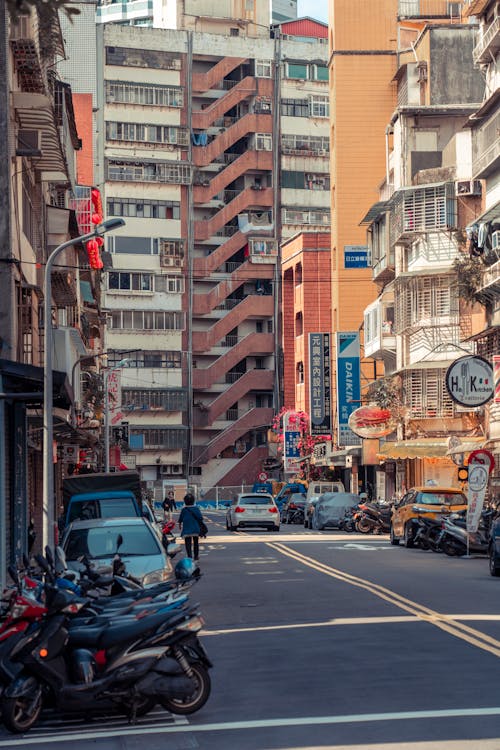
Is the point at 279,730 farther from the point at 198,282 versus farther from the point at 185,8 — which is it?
the point at 185,8

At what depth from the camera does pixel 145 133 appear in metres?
115

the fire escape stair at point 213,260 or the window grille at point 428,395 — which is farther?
the fire escape stair at point 213,260

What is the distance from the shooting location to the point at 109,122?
114m

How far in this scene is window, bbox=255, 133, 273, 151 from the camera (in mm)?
116375

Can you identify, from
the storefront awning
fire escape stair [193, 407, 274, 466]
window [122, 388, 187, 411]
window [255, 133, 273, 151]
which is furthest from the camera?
window [255, 133, 273, 151]

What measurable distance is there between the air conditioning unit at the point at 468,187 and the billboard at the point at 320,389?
2746 centimetres

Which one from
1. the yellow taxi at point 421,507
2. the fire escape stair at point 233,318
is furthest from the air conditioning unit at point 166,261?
the yellow taxi at point 421,507

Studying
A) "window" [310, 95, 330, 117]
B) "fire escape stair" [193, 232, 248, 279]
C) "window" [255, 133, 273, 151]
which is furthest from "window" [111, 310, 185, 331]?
"window" [310, 95, 330, 117]

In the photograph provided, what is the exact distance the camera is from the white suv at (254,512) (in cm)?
5703

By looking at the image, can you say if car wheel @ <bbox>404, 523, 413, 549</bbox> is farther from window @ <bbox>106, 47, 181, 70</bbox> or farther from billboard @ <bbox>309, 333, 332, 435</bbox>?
window @ <bbox>106, 47, 181, 70</bbox>

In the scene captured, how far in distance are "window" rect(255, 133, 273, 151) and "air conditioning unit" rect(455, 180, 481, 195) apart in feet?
183

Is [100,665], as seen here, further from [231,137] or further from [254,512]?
[231,137]

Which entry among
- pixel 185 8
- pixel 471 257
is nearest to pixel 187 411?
pixel 185 8

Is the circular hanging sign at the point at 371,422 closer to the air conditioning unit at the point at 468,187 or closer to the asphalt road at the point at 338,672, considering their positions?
the air conditioning unit at the point at 468,187
